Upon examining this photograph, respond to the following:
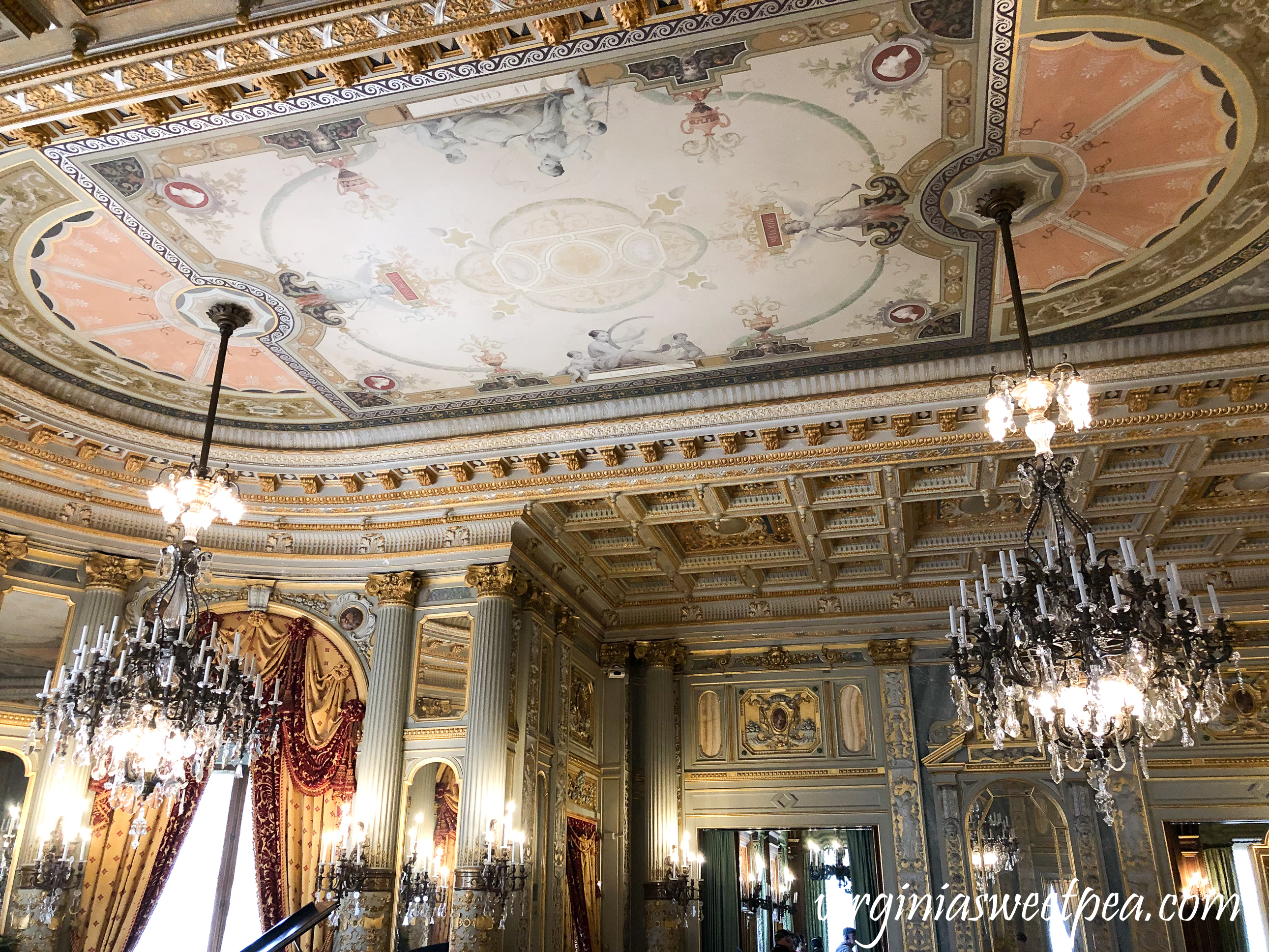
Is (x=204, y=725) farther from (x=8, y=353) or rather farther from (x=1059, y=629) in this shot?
(x=1059, y=629)

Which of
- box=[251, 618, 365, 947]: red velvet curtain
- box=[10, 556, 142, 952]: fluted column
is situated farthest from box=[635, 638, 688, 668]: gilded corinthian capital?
box=[10, 556, 142, 952]: fluted column

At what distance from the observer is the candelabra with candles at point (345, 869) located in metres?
8.82

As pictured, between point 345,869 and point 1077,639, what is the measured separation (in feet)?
22.1

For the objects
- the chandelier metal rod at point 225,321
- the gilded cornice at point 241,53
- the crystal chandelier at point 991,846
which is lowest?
the crystal chandelier at point 991,846

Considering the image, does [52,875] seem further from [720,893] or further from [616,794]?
[720,893]

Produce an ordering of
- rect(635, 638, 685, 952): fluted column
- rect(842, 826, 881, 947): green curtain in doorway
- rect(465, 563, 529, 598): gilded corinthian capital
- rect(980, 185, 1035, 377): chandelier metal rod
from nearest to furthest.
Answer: rect(980, 185, 1035, 377): chandelier metal rod → rect(465, 563, 529, 598): gilded corinthian capital → rect(635, 638, 685, 952): fluted column → rect(842, 826, 881, 947): green curtain in doorway

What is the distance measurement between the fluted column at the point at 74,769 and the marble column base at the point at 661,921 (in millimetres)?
6518

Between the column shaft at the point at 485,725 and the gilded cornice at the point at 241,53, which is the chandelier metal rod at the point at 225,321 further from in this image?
the column shaft at the point at 485,725

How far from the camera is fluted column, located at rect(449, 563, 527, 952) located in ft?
28.6


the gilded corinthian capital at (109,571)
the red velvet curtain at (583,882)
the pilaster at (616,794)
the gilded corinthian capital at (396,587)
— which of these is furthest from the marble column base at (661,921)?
the gilded corinthian capital at (109,571)

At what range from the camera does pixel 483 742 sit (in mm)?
9273

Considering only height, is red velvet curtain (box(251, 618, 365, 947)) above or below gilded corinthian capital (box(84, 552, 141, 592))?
below

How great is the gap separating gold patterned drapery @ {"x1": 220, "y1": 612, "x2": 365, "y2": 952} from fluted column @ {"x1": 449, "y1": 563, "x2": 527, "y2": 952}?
138cm

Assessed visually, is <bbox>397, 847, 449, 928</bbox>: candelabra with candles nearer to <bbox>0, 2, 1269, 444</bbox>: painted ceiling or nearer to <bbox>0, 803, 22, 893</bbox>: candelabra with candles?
<bbox>0, 803, 22, 893</bbox>: candelabra with candles
